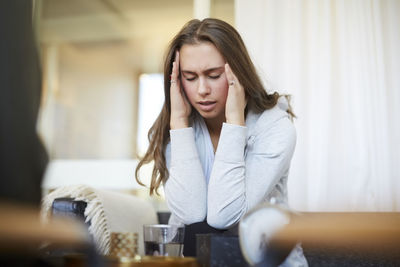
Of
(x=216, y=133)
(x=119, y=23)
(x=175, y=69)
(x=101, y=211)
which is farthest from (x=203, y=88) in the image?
(x=119, y=23)

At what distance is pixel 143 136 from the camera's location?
213 inches

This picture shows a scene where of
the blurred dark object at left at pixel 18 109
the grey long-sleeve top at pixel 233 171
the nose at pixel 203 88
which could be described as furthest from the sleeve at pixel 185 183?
the blurred dark object at left at pixel 18 109

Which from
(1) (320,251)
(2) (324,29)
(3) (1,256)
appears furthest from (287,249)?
(2) (324,29)

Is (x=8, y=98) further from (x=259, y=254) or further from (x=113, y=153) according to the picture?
(x=113, y=153)

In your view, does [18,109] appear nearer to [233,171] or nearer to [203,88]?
[233,171]

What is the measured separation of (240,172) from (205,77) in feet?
1.06

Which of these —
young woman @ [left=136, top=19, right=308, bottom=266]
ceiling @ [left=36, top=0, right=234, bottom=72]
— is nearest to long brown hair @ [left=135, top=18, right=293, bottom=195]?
young woman @ [left=136, top=19, right=308, bottom=266]

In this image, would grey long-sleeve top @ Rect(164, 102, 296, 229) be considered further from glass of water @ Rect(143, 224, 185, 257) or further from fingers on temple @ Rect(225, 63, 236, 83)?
glass of water @ Rect(143, 224, 185, 257)

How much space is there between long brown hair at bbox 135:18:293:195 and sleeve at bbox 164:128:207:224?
15 centimetres

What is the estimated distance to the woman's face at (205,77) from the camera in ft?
4.91

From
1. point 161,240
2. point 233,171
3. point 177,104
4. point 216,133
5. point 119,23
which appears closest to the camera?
point 161,240

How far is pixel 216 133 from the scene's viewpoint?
169 cm

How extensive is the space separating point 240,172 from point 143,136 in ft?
13.5

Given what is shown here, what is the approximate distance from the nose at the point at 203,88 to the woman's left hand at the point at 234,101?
65 mm
